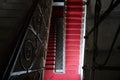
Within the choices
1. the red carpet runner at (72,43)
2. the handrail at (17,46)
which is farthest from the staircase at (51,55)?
the handrail at (17,46)

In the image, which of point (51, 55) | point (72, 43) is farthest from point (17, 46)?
point (72, 43)

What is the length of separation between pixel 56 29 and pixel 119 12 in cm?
525

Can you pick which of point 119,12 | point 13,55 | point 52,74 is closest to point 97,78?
point 119,12

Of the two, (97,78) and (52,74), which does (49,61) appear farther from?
(97,78)

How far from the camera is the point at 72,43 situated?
763cm

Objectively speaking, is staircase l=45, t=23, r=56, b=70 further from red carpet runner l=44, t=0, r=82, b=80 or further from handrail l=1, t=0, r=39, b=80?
handrail l=1, t=0, r=39, b=80

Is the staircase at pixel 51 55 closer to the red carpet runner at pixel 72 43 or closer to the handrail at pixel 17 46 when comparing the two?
the red carpet runner at pixel 72 43

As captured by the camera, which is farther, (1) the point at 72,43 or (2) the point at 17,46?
(1) the point at 72,43

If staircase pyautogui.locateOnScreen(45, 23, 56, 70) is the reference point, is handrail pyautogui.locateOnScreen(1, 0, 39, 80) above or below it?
above

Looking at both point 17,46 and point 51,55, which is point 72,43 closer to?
point 51,55

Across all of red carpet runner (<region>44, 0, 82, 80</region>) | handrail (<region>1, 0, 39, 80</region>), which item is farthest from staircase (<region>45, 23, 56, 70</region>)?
handrail (<region>1, 0, 39, 80</region>)

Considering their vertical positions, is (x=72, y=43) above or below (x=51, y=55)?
above

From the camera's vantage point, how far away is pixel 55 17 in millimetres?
8305

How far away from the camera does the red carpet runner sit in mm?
7391
